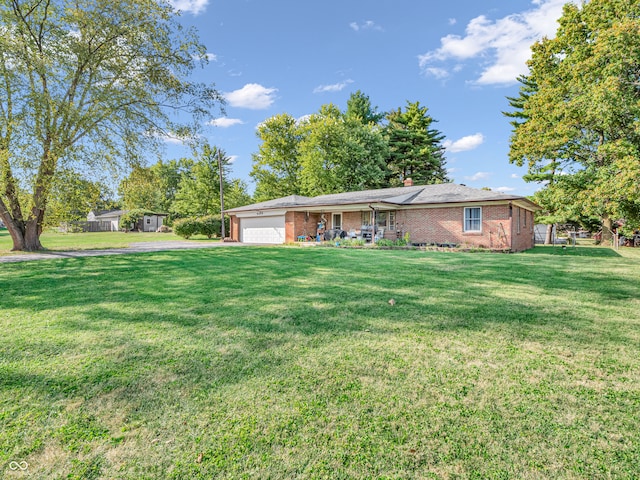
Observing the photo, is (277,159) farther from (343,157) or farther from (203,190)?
(203,190)

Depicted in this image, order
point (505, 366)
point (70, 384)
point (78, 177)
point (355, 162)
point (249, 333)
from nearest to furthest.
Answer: point (70, 384) < point (505, 366) < point (249, 333) < point (78, 177) < point (355, 162)

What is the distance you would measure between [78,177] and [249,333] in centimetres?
1178

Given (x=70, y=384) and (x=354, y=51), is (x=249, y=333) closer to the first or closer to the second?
(x=70, y=384)

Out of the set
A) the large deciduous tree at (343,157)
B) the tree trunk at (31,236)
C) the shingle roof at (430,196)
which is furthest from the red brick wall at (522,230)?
the tree trunk at (31,236)

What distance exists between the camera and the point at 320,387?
242 centimetres

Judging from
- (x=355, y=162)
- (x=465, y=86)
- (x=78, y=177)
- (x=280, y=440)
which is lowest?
(x=280, y=440)

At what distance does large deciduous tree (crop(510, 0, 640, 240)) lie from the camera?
1374 centimetres

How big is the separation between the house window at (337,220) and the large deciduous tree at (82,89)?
33.8 feet

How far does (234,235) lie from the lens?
2516cm

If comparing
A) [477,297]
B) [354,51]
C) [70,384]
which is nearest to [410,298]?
[477,297]

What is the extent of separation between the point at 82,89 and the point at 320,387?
14883mm

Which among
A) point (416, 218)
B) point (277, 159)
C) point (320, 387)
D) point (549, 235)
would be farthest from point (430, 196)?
point (277, 159)

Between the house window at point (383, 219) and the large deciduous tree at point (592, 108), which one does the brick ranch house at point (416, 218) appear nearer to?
the house window at point (383, 219)

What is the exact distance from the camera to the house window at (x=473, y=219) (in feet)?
53.6
